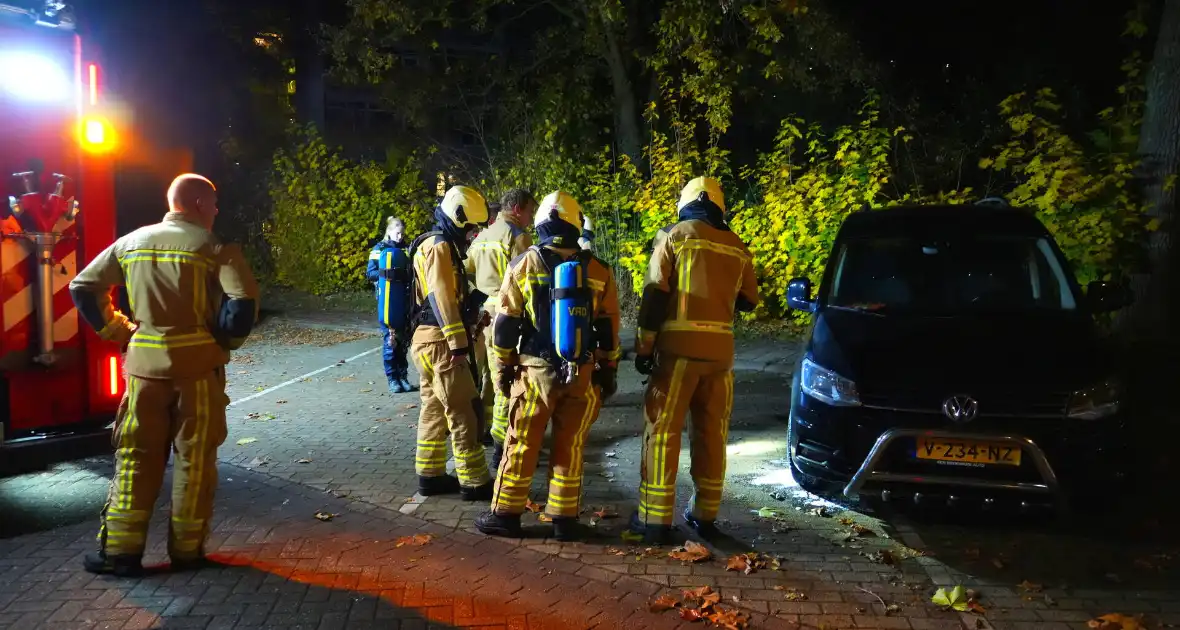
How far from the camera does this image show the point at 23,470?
5.26m

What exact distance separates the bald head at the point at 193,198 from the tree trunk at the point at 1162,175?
347 inches

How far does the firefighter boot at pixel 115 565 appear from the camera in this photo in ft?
14.7

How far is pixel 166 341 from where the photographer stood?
438 cm

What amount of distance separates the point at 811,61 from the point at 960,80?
10.4 feet

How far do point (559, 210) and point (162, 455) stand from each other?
232 centimetres

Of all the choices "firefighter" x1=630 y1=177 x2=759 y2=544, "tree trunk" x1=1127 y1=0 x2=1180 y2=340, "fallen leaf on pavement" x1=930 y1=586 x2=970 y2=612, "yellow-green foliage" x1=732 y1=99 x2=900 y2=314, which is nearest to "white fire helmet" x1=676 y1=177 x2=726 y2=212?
"firefighter" x1=630 y1=177 x2=759 y2=544

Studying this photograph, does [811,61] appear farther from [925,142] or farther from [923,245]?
[923,245]

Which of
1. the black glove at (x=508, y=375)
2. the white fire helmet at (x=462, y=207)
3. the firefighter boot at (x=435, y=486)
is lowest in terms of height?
the firefighter boot at (x=435, y=486)

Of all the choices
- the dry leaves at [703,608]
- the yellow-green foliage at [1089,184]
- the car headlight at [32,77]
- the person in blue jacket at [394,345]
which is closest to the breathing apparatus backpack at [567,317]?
the dry leaves at [703,608]

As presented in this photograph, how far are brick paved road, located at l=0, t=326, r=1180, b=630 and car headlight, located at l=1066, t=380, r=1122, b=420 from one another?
77 centimetres

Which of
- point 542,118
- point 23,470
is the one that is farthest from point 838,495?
point 542,118

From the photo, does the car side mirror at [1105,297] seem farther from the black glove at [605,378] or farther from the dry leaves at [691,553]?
the black glove at [605,378]

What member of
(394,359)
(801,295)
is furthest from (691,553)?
(394,359)

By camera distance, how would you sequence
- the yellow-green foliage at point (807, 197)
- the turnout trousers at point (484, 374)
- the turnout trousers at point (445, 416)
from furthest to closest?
the yellow-green foliage at point (807, 197), the turnout trousers at point (484, 374), the turnout trousers at point (445, 416)
